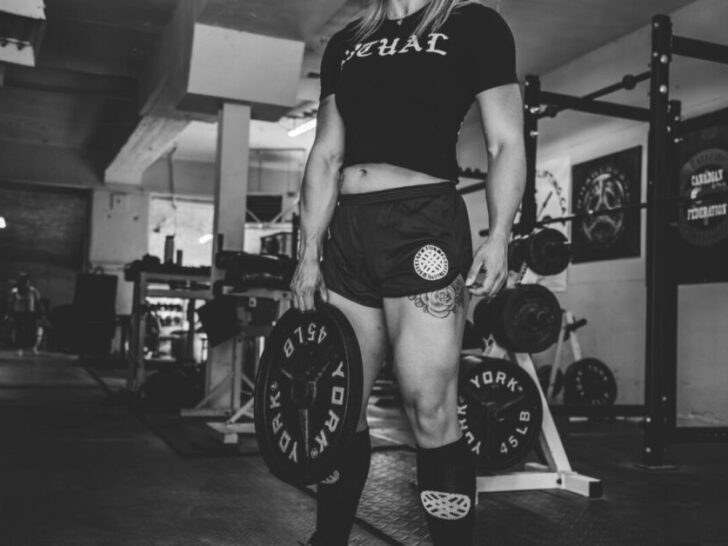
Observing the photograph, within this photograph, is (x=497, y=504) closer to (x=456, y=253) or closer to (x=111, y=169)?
(x=456, y=253)

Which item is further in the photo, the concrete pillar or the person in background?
the person in background

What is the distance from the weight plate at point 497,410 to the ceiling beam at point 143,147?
546 cm

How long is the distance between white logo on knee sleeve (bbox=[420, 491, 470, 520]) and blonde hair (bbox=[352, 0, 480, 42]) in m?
0.81

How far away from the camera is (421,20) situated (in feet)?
4.62

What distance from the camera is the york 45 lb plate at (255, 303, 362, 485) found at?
4.31 feet

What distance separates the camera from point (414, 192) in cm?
137

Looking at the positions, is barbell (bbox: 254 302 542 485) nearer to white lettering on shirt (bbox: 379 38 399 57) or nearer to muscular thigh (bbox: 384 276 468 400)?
muscular thigh (bbox: 384 276 468 400)

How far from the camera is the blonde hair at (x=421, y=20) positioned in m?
1.39

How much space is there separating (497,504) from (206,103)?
13.0ft

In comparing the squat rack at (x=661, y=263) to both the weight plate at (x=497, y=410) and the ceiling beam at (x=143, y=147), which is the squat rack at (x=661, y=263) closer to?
the weight plate at (x=497, y=410)

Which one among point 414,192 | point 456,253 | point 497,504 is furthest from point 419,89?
point 497,504

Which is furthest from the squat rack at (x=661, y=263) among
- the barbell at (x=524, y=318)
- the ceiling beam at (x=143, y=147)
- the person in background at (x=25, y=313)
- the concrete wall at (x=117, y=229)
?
the concrete wall at (x=117, y=229)

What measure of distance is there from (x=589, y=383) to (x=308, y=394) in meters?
4.37

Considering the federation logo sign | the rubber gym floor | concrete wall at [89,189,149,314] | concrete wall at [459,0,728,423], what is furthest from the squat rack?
concrete wall at [89,189,149,314]
